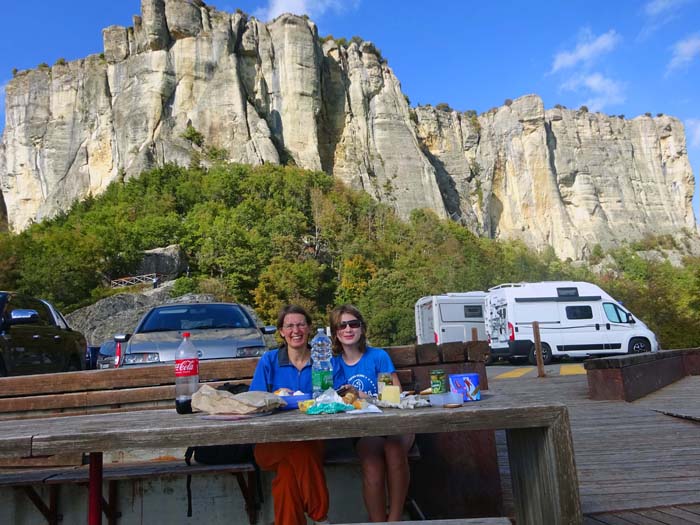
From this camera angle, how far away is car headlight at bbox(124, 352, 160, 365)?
714 centimetres

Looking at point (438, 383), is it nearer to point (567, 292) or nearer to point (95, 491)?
point (95, 491)

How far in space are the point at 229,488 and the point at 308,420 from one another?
5.18ft

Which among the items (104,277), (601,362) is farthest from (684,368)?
(104,277)

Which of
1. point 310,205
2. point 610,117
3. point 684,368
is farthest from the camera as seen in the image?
point 610,117

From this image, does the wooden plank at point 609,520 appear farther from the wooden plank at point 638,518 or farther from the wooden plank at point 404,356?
the wooden plank at point 404,356

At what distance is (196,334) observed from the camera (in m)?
7.63

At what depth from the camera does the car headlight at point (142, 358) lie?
23.4 ft

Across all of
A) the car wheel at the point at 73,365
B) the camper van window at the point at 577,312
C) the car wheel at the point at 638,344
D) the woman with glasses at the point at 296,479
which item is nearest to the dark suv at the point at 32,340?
the car wheel at the point at 73,365

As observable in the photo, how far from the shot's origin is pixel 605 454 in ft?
15.9

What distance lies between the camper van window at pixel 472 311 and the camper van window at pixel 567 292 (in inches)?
165

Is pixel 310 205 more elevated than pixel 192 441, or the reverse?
pixel 310 205

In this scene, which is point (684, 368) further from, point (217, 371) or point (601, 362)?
point (217, 371)

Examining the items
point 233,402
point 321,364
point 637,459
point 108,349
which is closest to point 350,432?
point 233,402

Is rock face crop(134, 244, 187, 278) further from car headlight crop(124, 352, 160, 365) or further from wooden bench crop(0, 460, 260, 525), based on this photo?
wooden bench crop(0, 460, 260, 525)
